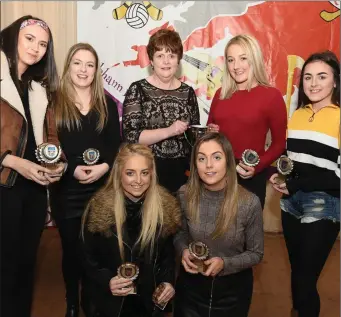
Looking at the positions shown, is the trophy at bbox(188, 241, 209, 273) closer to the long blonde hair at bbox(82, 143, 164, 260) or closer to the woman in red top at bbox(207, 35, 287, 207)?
the long blonde hair at bbox(82, 143, 164, 260)

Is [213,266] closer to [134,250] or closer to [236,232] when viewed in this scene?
[236,232]

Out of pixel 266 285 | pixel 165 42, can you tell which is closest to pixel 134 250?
pixel 165 42

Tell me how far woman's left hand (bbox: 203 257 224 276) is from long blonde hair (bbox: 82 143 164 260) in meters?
0.31

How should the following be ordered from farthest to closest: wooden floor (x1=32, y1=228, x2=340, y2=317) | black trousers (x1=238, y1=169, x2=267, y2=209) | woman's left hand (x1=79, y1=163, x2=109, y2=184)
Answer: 1. wooden floor (x1=32, y1=228, x2=340, y2=317)
2. black trousers (x1=238, y1=169, x2=267, y2=209)
3. woman's left hand (x1=79, y1=163, x2=109, y2=184)

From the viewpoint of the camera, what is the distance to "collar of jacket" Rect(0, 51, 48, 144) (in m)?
2.03

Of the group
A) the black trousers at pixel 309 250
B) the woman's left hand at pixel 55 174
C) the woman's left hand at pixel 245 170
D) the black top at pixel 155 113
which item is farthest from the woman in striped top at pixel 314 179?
the woman's left hand at pixel 55 174

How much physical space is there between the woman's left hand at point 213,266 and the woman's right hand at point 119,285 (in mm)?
359

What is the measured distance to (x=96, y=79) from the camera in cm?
255

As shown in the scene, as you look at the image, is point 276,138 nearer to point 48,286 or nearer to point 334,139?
point 334,139

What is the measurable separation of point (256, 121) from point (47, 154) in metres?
1.16

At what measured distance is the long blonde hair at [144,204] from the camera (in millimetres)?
2152

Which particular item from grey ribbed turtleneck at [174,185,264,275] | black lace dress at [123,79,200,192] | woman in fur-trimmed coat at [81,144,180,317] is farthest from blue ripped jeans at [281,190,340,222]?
black lace dress at [123,79,200,192]

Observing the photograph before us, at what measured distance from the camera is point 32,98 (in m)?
2.14

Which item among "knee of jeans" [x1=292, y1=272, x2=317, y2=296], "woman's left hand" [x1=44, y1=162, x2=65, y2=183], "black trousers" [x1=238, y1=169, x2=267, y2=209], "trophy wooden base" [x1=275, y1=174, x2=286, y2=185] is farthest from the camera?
"black trousers" [x1=238, y1=169, x2=267, y2=209]
